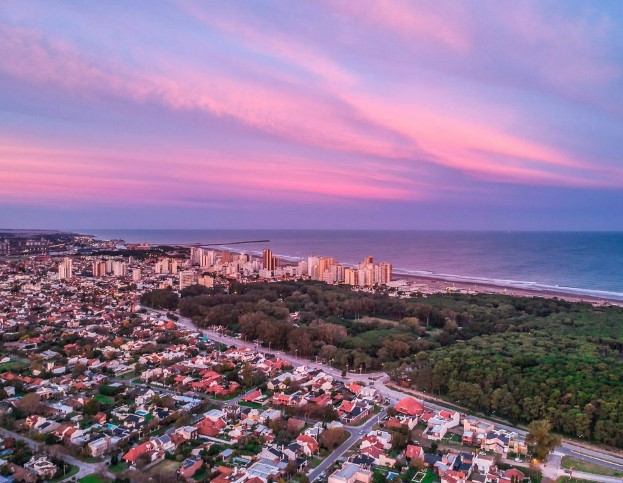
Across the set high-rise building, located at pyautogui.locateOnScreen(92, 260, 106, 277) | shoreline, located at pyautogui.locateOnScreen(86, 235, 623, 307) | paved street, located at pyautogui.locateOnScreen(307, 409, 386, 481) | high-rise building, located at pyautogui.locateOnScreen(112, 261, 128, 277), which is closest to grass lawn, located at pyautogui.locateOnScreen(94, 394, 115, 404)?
paved street, located at pyautogui.locateOnScreen(307, 409, 386, 481)

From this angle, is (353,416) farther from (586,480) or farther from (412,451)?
(586,480)

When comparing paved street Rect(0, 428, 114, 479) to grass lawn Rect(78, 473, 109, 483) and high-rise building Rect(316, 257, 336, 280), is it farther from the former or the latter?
high-rise building Rect(316, 257, 336, 280)

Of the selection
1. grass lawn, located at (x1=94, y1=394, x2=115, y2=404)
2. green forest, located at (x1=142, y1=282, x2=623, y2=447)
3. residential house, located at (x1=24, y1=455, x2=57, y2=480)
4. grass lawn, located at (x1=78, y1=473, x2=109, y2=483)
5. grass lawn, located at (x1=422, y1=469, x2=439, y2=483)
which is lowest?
grass lawn, located at (x1=94, y1=394, x2=115, y2=404)

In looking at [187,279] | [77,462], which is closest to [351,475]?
[77,462]

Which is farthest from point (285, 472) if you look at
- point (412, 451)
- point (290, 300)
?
point (290, 300)

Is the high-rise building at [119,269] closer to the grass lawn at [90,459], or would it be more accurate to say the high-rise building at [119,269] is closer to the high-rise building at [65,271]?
the high-rise building at [65,271]

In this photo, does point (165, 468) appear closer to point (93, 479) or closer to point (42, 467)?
point (93, 479)

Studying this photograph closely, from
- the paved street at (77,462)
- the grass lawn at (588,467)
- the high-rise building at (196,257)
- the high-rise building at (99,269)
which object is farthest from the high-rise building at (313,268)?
the grass lawn at (588,467)
